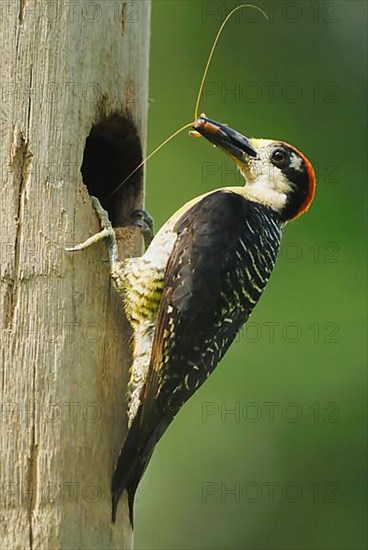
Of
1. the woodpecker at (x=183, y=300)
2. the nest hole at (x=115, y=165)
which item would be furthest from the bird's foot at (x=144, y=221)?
the woodpecker at (x=183, y=300)

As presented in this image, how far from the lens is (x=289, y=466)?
317 inches

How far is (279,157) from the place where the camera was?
19.3 feet

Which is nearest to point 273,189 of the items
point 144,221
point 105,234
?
point 144,221

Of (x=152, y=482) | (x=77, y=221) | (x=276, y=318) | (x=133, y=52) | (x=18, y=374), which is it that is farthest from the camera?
(x=152, y=482)

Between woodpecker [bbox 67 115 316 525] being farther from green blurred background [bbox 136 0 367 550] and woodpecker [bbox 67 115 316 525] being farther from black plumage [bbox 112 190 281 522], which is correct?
green blurred background [bbox 136 0 367 550]

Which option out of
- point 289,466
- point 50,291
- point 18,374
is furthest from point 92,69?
point 289,466

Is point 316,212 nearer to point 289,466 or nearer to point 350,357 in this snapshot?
point 350,357

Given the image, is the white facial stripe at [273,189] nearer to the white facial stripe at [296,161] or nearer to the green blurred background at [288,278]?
the white facial stripe at [296,161]

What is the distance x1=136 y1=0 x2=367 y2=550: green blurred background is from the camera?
7656mm

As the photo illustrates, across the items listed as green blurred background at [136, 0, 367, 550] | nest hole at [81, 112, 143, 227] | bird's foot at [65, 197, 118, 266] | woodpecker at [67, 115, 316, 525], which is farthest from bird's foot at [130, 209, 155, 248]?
green blurred background at [136, 0, 367, 550]

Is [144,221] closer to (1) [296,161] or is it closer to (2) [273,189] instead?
(2) [273,189]

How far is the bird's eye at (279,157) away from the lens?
5.88 metres

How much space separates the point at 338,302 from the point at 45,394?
345 centimetres

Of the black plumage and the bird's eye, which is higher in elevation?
the bird's eye
